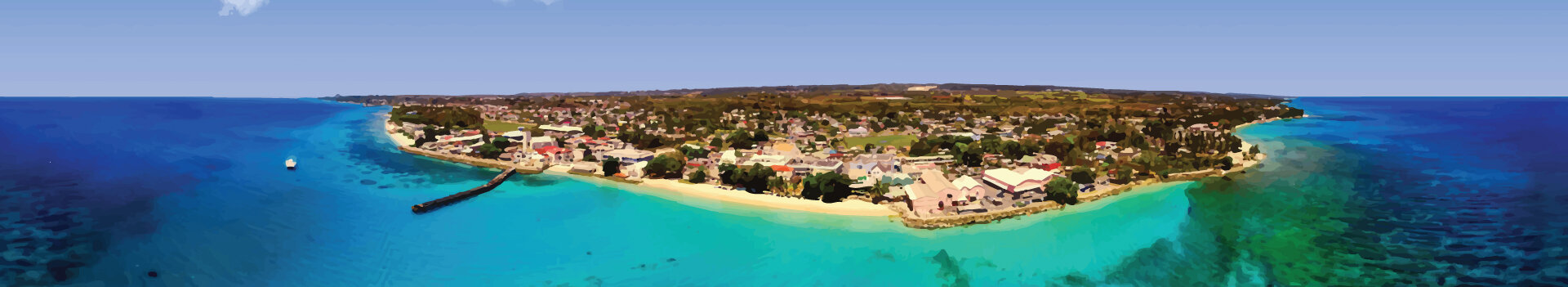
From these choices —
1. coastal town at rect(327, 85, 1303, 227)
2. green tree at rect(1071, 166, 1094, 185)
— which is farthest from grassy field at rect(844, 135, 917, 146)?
green tree at rect(1071, 166, 1094, 185)

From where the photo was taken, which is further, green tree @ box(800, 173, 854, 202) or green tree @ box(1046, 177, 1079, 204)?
green tree @ box(800, 173, 854, 202)

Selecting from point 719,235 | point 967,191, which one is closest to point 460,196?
point 719,235

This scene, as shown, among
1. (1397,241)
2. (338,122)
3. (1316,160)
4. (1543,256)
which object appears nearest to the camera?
(1543,256)

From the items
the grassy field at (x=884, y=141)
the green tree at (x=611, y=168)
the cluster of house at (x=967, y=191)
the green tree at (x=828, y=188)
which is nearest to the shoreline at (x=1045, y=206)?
the cluster of house at (x=967, y=191)

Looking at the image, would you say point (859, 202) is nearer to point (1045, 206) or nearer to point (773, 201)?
point (773, 201)

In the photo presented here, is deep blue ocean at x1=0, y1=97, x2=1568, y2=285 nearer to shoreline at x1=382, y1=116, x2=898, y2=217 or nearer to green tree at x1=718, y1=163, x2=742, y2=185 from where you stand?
shoreline at x1=382, y1=116, x2=898, y2=217

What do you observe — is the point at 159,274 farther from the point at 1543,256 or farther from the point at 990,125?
the point at 990,125

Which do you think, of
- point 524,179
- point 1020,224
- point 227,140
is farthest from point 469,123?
point 1020,224
